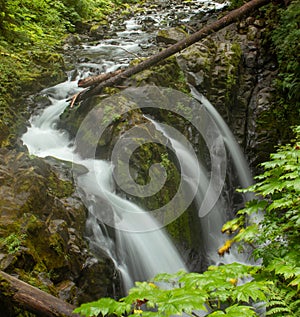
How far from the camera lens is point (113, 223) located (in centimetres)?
475

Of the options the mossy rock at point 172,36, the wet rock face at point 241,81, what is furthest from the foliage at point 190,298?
the mossy rock at point 172,36

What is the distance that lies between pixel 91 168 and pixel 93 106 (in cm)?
140

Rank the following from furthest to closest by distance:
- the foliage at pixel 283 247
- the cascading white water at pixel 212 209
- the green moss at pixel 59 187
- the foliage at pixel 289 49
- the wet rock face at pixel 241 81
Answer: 1. the wet rock face at pixel 241 81
2. the foliage at pixel 289 49
3. the cascading white water at pixel 212 209
4. the green moss at pixel 59 187
5. the foliage at pixel 283 247

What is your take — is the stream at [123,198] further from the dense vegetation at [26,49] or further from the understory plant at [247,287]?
the understory plant at [247,287]

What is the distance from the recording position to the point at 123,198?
5.24m

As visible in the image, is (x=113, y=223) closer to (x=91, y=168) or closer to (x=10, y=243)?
(x=91, y=168)

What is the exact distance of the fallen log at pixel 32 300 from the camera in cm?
249

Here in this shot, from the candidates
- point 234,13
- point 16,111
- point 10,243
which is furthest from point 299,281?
point 234,13

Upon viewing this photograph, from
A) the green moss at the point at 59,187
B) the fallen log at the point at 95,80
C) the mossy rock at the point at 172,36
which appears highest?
the mossy rock at the point at 172,36

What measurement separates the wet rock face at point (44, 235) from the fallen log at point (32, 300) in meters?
0.31

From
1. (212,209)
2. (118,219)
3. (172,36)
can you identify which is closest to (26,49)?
Answer: (172,36)

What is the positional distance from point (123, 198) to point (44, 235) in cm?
186

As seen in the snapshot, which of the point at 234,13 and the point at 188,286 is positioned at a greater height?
the point at 234,13

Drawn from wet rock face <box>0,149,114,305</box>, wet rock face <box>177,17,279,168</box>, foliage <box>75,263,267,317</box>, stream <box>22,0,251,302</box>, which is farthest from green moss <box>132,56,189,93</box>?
foliage <box>75,263,267,317</box>
